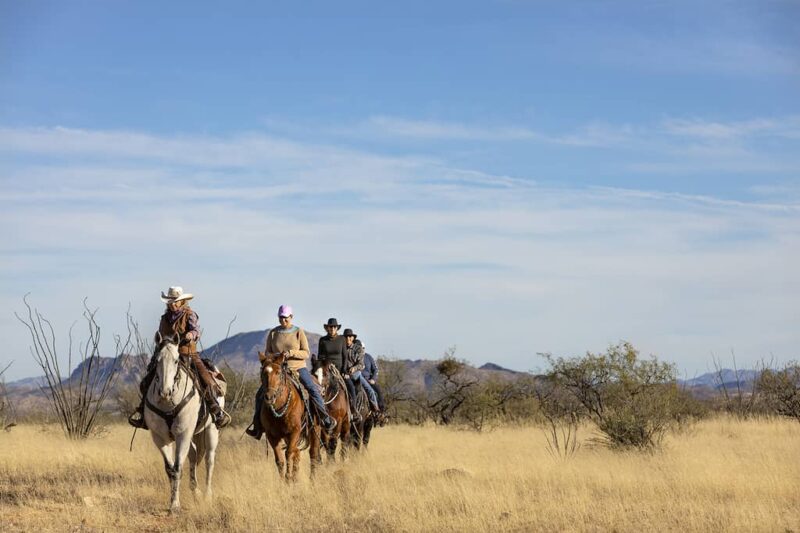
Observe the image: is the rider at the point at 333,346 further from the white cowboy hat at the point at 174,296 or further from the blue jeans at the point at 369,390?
the white cowboy hat at the point at 174,296

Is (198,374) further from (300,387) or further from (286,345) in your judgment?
(300,387)

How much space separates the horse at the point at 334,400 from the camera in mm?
16688

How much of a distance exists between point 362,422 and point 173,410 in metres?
6.01

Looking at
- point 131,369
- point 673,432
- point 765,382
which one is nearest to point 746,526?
point 673,432

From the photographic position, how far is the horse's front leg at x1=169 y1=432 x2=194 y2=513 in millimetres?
13062

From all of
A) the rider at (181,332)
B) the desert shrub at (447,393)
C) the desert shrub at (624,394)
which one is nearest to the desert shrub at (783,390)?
the desert shrub at (624,394)

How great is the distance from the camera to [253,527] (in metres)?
11.5

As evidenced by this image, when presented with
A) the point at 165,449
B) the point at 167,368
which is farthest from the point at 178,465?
the point at 167,368

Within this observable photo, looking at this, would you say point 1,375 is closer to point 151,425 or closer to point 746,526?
point 151,425

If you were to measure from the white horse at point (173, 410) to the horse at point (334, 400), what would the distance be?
3.21 meters

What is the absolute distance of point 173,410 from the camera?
13.2 m

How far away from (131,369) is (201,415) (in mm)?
12283

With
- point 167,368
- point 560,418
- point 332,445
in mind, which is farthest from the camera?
point 560,418

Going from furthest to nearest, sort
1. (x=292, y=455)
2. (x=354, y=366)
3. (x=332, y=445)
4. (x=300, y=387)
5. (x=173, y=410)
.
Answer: (x=354, y=366) < (x=332, y=445) < (x=300, y=387) < (x=292, y=455) < (x=173, y=410)
